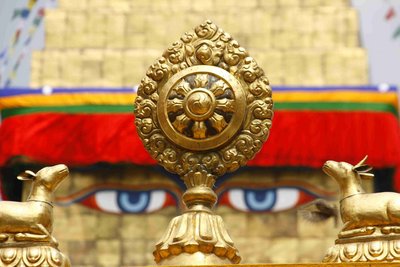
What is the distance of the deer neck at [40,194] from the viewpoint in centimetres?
1012

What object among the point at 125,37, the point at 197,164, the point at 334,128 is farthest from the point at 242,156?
the point at 125,37

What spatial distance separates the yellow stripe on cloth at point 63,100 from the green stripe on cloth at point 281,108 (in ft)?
0.22

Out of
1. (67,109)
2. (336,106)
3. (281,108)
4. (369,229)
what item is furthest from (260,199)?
(369,229)

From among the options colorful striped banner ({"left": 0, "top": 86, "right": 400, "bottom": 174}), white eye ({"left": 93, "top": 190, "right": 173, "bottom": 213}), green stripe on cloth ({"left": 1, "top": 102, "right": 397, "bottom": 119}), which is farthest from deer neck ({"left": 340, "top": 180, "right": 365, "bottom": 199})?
white eye ({"left": 93, "top": 190, "right": 173, "bottom": 213})

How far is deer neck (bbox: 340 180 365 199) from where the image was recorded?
396 inches

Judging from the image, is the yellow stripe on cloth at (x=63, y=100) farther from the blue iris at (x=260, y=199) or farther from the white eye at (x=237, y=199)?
the blue iris at (x=260, y=199)

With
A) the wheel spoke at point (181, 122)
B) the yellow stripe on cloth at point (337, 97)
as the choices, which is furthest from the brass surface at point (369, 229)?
the yellow stripe on cloth at point (337, 97)

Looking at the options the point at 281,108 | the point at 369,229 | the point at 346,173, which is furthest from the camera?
the point at 281,108

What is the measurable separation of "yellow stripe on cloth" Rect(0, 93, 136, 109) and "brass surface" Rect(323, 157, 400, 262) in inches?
620

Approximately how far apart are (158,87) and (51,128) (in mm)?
15540

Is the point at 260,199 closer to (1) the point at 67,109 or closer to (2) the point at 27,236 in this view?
(1) the point at 67,109

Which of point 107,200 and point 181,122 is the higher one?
point 107,200

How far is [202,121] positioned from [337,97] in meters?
15.7

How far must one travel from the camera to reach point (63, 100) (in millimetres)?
25750
